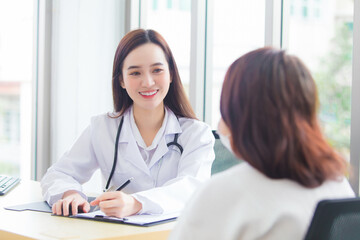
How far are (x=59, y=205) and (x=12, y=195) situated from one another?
0.41m

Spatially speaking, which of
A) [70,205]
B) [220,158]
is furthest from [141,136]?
[70,205]

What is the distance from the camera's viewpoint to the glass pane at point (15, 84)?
3.38m

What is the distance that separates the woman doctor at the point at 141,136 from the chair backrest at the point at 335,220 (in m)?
0.85

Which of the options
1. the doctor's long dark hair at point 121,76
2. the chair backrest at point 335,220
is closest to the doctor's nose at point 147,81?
the doctor's long dark hair at point 121,76

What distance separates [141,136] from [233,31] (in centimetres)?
96

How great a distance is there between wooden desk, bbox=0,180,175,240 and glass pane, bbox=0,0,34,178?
2.07 meters

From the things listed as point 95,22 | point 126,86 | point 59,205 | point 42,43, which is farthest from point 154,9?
point 59,205

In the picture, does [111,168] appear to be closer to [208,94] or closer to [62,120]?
[208,94]

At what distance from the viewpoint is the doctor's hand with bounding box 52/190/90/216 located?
149 centimetres

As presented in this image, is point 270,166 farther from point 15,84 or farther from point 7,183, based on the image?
point 15,84

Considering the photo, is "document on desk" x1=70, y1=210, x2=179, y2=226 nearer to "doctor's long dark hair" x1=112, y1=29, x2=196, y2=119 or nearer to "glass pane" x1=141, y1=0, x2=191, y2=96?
"doctor's long dark hair" x1=112, y1=29, x2=196, y2=119

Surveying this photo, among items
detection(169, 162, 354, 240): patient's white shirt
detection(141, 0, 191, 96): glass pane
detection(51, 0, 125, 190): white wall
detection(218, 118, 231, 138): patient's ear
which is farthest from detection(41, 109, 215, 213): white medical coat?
detection(51, 0, 125, 190): white wall

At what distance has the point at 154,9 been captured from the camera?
10.4 ft

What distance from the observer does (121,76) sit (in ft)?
6.21
